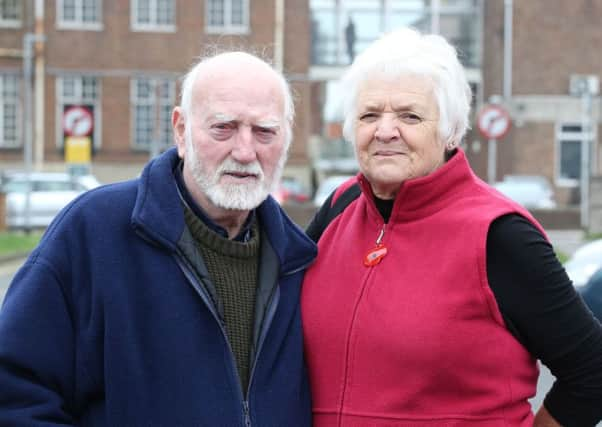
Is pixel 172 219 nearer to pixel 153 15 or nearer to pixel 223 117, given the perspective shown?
pixel 223 117

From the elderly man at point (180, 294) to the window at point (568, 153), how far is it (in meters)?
39.1

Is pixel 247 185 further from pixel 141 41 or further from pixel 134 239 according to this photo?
pixel 141 41

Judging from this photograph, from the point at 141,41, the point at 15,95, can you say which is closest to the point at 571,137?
the point at 141,41

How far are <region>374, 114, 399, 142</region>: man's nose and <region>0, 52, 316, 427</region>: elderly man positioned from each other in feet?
0.92

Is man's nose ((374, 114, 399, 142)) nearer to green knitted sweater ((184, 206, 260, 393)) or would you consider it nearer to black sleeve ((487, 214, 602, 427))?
black sleeve ((487, 214, 602, 427))

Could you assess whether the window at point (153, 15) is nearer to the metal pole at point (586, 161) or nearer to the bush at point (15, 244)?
the metal pole at point (586, 161)

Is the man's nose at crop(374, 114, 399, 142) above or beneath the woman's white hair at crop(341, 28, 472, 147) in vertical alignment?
beneath

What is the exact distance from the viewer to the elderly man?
281cm

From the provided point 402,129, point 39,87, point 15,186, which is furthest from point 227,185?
point 39,87

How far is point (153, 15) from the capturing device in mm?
38531

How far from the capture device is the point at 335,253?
3.36 m

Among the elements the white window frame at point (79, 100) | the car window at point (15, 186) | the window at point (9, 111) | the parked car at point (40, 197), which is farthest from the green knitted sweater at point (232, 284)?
the window at point (9, 111)

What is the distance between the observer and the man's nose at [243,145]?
9.98 feet

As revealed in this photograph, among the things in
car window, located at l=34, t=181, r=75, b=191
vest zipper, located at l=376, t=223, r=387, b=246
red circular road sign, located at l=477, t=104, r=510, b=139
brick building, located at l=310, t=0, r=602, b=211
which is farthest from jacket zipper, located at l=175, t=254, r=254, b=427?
brick building, located at l=310, t=0, r=602, b=211
